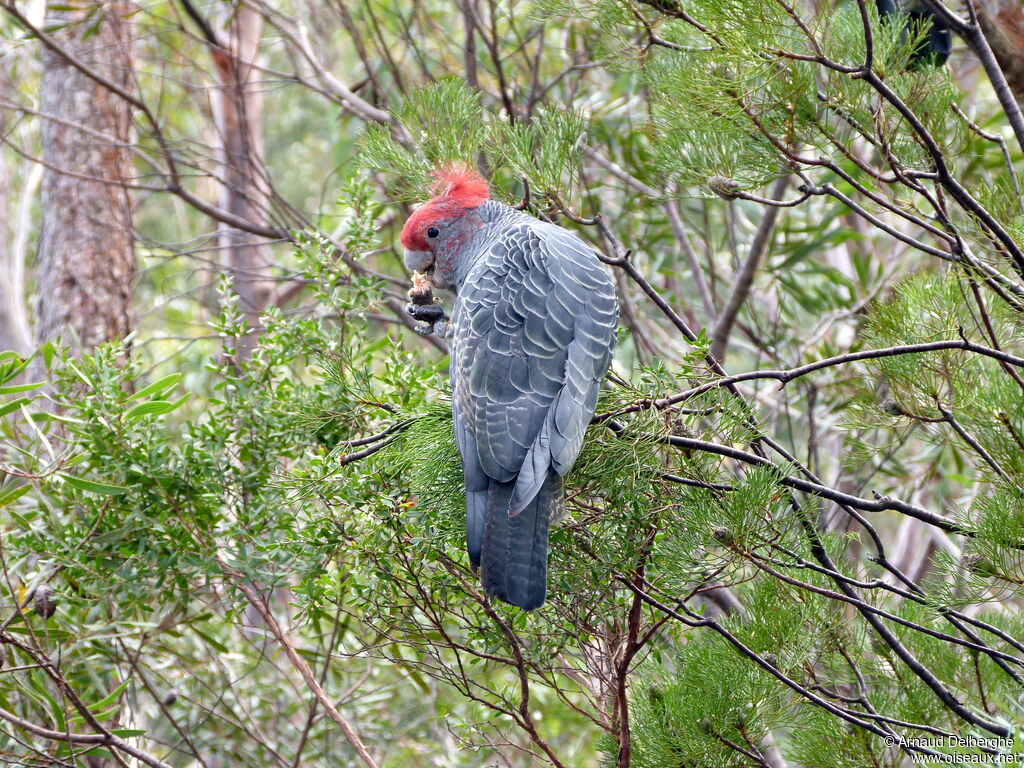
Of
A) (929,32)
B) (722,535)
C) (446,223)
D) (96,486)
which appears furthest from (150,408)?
(929,32)

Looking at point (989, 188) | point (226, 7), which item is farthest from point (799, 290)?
point (226, 7)

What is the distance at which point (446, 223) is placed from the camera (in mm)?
1937

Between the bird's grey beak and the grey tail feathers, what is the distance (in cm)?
67

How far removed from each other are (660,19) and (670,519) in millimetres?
876

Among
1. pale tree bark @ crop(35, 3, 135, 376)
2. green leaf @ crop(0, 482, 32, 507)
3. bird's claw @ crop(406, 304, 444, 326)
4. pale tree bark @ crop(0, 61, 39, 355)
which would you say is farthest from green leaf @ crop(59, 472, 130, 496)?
pale tree bark @ crop(0, 61, 39, 355)

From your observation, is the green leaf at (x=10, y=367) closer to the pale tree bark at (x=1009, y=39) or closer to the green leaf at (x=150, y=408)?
the green leaf at (x=150, y=408)

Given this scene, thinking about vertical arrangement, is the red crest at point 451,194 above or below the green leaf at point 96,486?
above

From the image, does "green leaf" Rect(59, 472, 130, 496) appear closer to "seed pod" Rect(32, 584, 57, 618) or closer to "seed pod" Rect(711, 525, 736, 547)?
"seed pod" Rect(32, 584, 57, 618)

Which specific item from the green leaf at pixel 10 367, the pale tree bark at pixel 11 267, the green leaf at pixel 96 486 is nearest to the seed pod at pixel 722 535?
the green leaf at pixel 96 486

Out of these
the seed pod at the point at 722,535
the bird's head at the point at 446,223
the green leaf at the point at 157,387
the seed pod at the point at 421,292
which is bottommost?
the green leaf at the point at 157,387

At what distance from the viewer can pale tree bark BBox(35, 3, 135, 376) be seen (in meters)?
3.12

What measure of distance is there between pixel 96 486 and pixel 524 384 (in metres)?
0.83

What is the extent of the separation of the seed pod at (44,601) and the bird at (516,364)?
2.97 ft

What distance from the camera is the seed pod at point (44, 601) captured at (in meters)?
1.84
